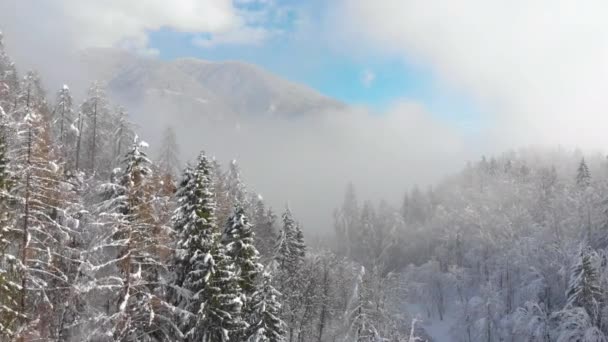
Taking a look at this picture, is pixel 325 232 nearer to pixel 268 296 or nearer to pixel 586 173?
pixel 586 173

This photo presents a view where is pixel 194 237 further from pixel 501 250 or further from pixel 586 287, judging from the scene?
pixel 501 250

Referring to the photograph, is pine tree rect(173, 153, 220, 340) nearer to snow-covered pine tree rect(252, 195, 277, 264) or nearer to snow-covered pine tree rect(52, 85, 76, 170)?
snow-covered pine tree rect(252, 195, 277, 264)

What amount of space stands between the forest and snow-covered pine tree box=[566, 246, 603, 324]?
129 millimetres

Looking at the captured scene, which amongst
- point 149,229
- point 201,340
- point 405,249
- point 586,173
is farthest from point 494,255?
point 149,229

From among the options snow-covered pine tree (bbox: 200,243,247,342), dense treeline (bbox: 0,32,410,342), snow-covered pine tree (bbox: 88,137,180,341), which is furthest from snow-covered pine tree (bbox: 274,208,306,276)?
snow-covered pine tree (bbox: 88,137,180,341)

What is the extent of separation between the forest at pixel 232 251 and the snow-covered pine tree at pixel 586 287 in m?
0.13

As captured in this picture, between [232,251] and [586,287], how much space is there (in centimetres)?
3410

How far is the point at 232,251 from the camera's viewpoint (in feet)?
99.1

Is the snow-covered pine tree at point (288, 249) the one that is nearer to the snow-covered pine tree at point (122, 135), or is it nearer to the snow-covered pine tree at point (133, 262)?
the snow-covered pine tree at point (122, 135)

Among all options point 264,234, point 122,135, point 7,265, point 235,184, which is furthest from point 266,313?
point 122,135

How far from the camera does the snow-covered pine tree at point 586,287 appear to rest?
145 feet

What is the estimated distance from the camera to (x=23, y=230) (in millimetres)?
15297

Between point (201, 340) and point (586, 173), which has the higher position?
point (586, 173)

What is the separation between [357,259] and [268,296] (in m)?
93.2
